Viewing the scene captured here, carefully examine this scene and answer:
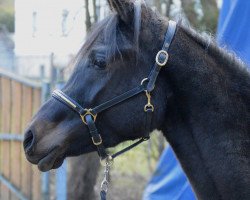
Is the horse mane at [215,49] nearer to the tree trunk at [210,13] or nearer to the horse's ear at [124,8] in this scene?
the horse's ear at [124,8]

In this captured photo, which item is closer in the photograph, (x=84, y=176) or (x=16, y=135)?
(x=16, y=135)

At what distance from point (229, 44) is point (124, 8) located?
5.58 feet

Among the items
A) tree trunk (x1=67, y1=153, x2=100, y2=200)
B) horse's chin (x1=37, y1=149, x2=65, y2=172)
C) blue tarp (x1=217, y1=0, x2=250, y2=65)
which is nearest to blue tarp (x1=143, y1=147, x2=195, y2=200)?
tree trunk (x1=67, y1=153, x2=100, y2=200)

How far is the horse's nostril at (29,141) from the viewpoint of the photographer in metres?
2.75

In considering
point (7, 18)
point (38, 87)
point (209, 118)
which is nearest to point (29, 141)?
point (209, 118)

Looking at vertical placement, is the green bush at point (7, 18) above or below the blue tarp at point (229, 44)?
above

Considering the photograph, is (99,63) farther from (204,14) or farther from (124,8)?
(204,14)

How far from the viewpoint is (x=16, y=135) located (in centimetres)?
576

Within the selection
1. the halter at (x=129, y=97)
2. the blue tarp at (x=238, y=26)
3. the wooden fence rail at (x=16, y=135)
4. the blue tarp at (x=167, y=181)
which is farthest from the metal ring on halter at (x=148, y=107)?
the wooden fence rail at (x=16, y=135)

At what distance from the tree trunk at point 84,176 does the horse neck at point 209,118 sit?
3.17 meters

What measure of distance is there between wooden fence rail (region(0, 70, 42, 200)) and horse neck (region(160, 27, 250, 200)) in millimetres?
3061

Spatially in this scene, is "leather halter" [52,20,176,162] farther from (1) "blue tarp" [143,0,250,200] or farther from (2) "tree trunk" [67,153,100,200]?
(2) "tree trunk" [67,153,100,200]

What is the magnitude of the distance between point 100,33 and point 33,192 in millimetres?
3278

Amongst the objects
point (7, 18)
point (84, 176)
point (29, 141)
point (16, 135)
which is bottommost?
point (29, 141)
